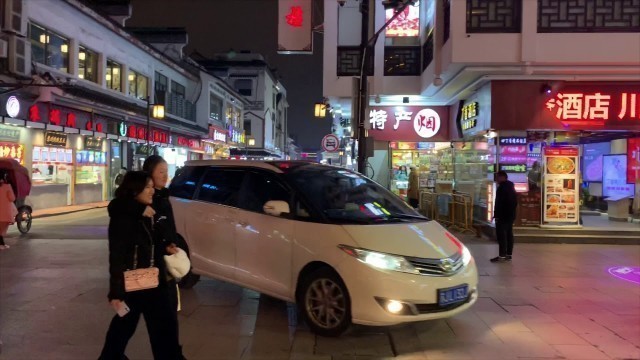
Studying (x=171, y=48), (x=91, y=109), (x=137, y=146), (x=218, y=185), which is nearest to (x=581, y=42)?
(x=218, y=185)

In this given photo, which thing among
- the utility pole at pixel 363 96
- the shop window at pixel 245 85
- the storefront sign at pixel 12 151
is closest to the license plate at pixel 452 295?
the utility pole at pixel 363 96

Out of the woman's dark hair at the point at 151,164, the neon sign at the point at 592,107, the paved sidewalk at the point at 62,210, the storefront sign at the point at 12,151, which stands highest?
the neon sign at the point at 592,107

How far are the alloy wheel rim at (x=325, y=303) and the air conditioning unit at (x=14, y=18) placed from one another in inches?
525

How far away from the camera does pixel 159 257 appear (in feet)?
12.7

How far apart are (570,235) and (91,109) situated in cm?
1666

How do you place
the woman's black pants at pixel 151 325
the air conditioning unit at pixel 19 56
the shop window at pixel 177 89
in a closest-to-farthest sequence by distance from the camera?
1. the woman's black pants at pixel 151 325
2. the air conditioning unit at pixel 19 56
3. the shop window at pixel 177 89

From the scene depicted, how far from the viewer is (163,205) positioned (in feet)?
13.2

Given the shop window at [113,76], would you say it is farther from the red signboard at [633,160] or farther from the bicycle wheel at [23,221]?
the red signboard at [633,160]

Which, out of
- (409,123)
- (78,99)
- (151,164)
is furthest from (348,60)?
(151,164)

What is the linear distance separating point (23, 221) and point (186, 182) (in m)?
7.81

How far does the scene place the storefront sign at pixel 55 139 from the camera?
59.4 feet

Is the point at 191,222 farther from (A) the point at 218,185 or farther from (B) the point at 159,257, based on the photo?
(B) the point at 159,257

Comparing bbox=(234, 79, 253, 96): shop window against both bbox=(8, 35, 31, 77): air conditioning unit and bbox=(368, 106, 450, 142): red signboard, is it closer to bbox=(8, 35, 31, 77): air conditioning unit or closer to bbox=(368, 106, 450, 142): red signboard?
bbox=(368, 106, 450, 142): red signboard

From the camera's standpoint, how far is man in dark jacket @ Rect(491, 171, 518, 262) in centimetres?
966
